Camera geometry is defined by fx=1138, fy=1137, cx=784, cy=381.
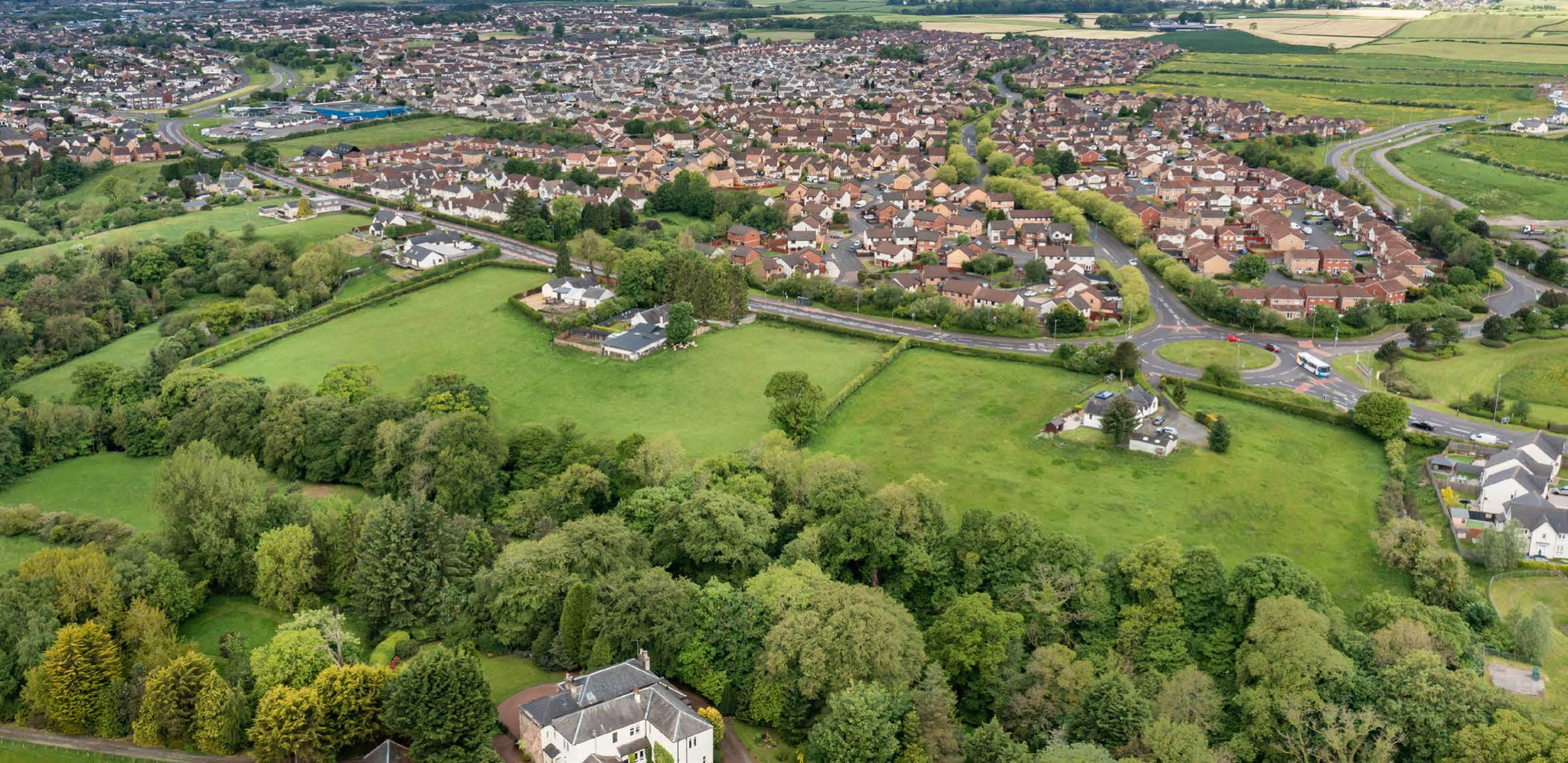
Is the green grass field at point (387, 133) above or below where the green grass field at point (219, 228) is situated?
below

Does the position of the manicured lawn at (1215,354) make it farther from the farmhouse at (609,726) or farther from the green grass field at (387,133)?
the green grass field at (387,133)

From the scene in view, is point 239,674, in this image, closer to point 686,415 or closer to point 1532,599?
point 686,415

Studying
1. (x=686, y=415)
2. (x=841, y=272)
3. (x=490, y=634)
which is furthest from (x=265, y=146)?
(x=490, y=634)

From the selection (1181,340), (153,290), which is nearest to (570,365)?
(153,290)

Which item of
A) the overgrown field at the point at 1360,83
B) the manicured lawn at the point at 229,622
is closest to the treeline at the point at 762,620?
the manicured lawn at the point at 229,622

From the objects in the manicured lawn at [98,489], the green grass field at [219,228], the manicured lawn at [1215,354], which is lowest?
the manicured lawn at [98,489]

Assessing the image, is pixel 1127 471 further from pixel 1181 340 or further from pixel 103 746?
pixel 103 746
